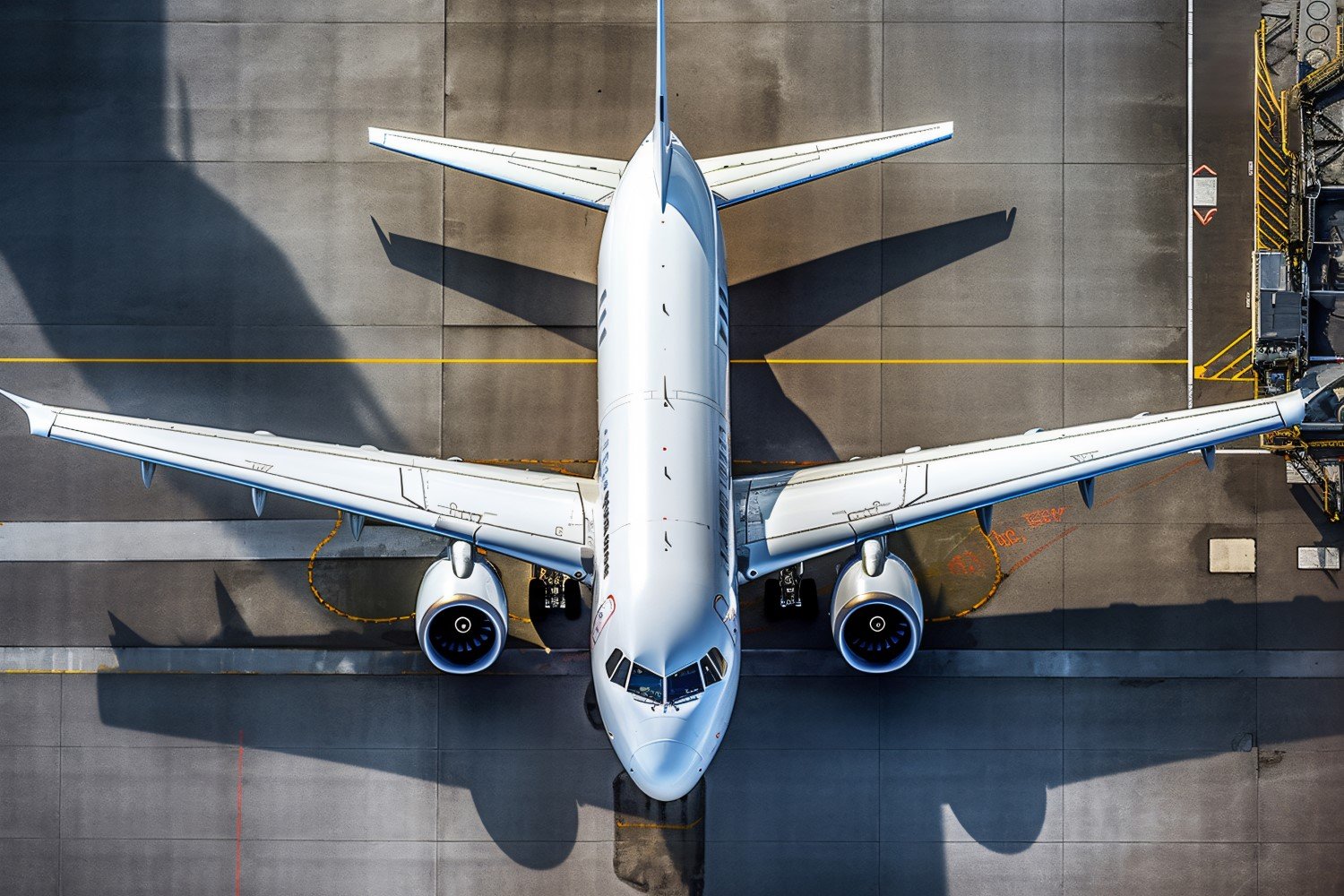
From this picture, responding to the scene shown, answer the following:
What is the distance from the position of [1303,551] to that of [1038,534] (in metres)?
4.67

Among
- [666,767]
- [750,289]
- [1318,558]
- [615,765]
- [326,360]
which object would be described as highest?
[750,289]

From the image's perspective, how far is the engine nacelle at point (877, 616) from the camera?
14016 millimetres

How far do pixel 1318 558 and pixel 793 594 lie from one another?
30.4ft

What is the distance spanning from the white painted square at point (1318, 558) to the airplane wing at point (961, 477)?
4.29 metres

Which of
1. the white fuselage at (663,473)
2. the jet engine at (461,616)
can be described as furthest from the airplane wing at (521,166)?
the jet engine at (461,616)

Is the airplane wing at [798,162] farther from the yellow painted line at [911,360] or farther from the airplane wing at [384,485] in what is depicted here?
the airplane wing at [384,485]

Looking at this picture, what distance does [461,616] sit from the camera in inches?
553

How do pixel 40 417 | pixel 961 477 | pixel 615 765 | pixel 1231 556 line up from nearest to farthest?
pixel 40 417
pixel 961 477
pixel 615 765
pixel 1231 556

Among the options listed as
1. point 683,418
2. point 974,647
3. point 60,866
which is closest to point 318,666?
point 60,866

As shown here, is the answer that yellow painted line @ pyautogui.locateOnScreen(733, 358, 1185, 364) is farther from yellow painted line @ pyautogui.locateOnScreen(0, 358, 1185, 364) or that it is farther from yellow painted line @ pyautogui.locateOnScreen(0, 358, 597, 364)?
yellow painted line @ pyautogui.locateOnScreen(0, 358, 597, 364)

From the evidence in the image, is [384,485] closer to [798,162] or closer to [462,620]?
[462,620]

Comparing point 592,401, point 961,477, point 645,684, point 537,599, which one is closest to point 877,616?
point 961,477

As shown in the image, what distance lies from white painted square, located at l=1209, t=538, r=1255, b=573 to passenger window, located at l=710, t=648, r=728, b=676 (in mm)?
9641

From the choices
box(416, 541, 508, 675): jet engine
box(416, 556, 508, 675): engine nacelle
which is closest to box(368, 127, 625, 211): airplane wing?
box(416, 541, 508, 675): jet engine
